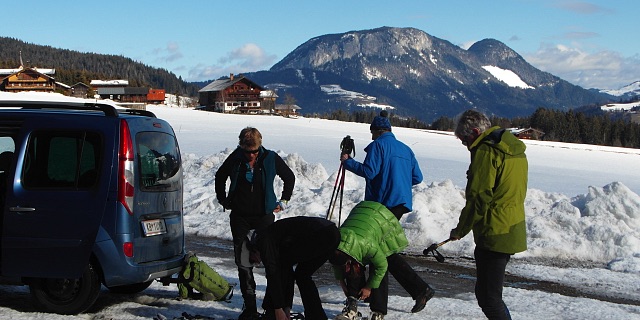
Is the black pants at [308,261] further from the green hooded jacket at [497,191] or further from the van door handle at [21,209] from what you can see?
the van door handle at [21,209]

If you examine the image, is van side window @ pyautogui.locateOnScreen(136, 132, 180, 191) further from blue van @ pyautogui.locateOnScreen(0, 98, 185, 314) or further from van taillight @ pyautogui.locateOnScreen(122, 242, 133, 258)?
van taillight @ pyautogui.locateOnScreen(122, 242, 133, 258)

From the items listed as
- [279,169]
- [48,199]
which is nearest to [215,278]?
[279,169]

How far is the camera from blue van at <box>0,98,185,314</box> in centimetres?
612

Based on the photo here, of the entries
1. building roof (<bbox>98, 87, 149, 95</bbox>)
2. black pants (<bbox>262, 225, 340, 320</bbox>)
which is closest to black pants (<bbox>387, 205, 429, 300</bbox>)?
black pants (<bbox>262, 225, 340, 320</bbox>)

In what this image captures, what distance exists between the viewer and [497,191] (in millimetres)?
5145

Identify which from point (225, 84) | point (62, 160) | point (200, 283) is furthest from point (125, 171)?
point (225, 84)

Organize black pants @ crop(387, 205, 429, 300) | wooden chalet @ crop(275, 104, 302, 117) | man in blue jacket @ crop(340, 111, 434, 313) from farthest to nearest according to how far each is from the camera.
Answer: wooden chalet @ crop(275, 104, 302, 117), man in blue jacket @ crop(340, 111, 434, 313), black pants @ crop(387, 205, 429, 300)

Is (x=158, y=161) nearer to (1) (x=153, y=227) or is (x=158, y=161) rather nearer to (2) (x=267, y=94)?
(1) (x=153, y=227)

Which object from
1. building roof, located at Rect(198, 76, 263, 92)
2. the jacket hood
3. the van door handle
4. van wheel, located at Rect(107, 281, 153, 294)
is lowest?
van wheel, located at Rect(107, 281, 153, 294)

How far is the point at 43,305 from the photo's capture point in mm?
6414

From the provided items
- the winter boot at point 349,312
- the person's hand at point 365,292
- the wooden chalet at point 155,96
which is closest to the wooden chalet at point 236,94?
the wooden chalet at point 155,96

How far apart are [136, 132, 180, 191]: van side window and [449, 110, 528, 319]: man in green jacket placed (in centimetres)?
291

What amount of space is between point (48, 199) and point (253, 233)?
2075 mm

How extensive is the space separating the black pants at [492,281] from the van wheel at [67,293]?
3.41m
